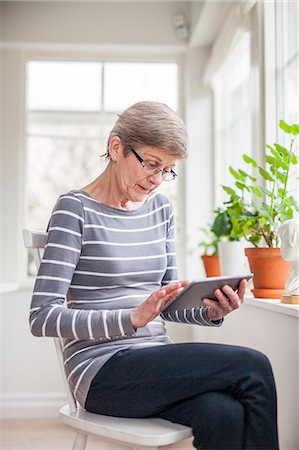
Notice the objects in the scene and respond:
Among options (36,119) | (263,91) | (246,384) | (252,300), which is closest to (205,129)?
(36,119)

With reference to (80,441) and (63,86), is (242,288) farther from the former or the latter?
(63,86)

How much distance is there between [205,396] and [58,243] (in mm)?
501

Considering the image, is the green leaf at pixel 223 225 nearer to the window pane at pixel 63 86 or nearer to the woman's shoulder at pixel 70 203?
the woman's shoulder at pixel 70 203

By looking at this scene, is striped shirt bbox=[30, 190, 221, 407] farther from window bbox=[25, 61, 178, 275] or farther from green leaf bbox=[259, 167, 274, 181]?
window bbox=[25, 61, 178, 275]

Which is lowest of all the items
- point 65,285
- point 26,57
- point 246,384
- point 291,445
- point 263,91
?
point 291,445

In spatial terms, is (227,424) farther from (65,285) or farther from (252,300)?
(252,300)

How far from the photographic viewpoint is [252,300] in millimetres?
2188

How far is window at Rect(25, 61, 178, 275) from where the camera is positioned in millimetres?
3920

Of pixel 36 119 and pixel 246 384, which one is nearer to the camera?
pixel 246 384

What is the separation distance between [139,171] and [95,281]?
0.30 metres

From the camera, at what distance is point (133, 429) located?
54.7 inches

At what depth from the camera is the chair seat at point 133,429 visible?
1.36 metres

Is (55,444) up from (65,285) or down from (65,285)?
down

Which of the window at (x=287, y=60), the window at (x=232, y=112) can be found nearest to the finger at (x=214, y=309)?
the window at (x=287, y=60)
